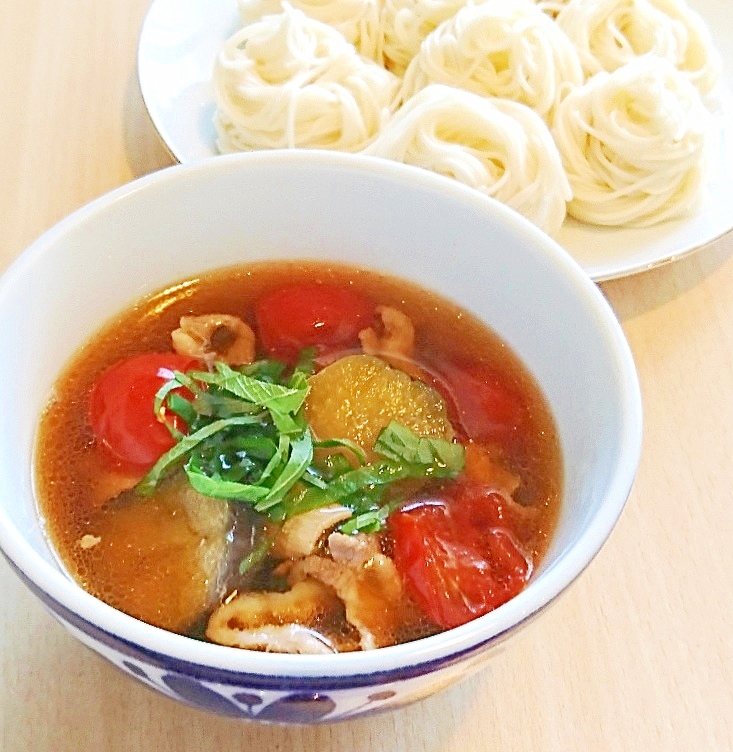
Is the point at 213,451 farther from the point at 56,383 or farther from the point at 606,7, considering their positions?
the point at 606,7

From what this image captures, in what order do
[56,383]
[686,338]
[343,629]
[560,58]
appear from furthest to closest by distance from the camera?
[560,58], [686,338], [56,383], [343,629]

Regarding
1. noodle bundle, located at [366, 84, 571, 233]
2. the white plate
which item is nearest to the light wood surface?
the white plate

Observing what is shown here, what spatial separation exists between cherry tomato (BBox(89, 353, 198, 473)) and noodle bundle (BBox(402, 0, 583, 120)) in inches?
30.6

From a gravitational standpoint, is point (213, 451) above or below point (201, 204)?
below

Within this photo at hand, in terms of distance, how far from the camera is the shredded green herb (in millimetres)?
743

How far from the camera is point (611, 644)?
0.82 metres

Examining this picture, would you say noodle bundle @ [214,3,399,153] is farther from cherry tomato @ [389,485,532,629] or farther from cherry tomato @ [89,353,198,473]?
cherry tomato @ [389,485,532,629]

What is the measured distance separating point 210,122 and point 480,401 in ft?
2.38

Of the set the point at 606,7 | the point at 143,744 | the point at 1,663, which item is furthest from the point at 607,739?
the point at 606,7

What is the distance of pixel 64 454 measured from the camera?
778 millimetres

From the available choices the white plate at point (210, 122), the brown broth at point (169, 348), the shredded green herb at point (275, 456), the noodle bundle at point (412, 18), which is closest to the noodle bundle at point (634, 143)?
the white plate at point (210, 122)

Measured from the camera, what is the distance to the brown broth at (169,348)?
718 millimetres

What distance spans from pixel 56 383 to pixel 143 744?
32 centimetres

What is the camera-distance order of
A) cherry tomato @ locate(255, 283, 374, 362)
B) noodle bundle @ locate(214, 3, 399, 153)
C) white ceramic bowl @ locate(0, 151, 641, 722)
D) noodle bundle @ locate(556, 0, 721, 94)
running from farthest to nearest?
noodle bundle @ locate(556, 0, 721, 94), noodle bundle @ locate(214, 3, 399, 153), cherry tomato @ locate(255, 283, 374, 362), white ceramic bowl @ locate(0, 151, 641, 722)
